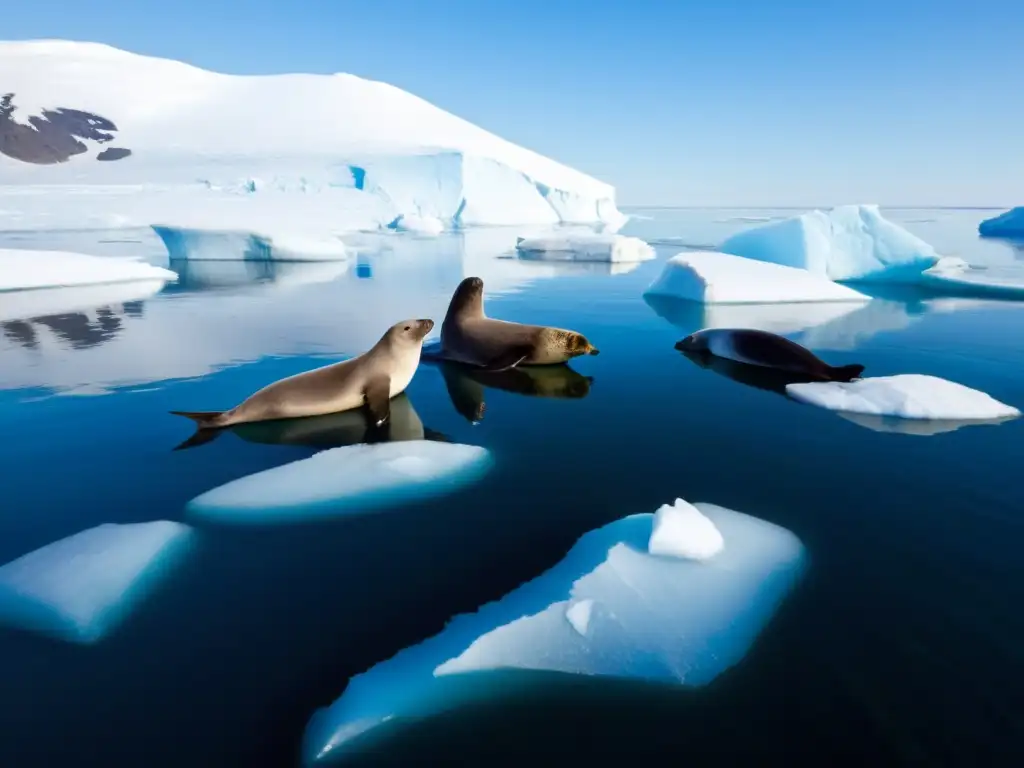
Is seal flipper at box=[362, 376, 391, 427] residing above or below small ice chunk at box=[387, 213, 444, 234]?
above

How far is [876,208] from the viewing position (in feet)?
54.5

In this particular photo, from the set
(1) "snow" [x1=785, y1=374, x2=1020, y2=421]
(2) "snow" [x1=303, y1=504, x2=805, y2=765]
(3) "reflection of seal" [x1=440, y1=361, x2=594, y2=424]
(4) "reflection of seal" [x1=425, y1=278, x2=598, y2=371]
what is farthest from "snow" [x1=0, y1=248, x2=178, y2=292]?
(2) "snow" [x1=303, y1=504, x2=805, y2=765]

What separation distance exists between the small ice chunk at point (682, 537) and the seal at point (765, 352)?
4.14 meters

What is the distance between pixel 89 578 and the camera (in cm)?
273

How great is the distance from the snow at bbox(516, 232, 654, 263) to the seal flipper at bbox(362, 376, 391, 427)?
17937 millimetres

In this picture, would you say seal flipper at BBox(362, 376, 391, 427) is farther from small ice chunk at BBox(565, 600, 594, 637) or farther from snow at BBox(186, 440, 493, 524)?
small ice chunk at BBox(565, 600, 594, 637)

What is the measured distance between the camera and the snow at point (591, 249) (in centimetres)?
2225

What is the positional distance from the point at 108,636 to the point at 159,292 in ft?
42.7

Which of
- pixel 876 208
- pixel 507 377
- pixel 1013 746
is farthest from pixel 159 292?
pixel 876 208

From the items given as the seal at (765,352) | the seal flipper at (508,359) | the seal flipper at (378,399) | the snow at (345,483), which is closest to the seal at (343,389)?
the seal flipper at (378,399)

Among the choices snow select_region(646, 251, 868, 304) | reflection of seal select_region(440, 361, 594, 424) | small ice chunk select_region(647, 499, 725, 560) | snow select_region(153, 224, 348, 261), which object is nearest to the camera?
small ice chunk select_region(647, 499, 725, 560)

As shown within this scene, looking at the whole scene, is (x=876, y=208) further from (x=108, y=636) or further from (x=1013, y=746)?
(x=108, y=636)

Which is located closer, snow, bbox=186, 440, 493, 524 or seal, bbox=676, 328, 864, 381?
snow, bbox=186, 440, 493, 524

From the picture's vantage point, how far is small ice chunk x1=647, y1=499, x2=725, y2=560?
9.22 feet
